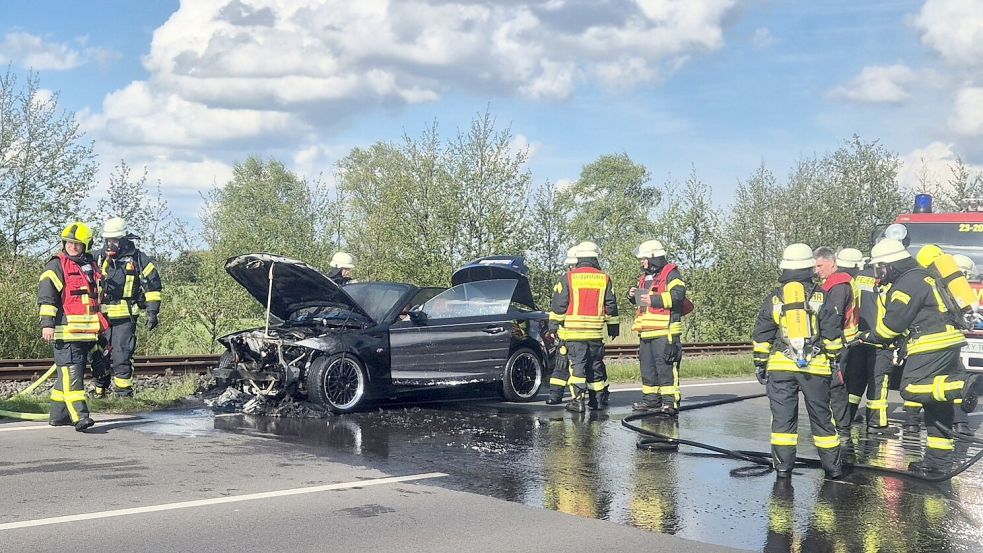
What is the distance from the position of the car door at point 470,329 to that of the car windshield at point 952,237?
732 centimetres

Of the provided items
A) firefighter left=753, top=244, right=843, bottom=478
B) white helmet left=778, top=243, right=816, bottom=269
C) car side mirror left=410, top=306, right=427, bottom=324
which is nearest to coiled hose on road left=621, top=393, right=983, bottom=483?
firefighter left=753, top=244, right=843, bottom=478

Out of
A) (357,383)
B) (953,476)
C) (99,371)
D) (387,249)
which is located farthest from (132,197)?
(953,476)

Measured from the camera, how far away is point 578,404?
11867 millimetres

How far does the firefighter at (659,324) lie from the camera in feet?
37.8

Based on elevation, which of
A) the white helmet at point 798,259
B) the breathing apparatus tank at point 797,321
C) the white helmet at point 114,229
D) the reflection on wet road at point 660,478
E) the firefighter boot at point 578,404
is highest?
the white helmet at point 114,229

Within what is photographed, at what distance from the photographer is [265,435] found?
967cm

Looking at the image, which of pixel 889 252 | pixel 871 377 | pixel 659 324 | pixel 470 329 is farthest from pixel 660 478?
pixel 470 329

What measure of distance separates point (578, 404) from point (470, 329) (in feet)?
5.23

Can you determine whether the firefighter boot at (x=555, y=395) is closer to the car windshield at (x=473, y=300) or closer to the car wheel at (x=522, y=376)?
the car wheel at (x=522, y=376)

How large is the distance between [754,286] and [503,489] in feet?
75.9

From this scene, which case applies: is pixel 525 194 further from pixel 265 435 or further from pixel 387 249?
pixel 265 435

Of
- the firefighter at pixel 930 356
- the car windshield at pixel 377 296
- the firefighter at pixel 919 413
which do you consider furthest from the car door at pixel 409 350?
the firefighter at pixel 930 356

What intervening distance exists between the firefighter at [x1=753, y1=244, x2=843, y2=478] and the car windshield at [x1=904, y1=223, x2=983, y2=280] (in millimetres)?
8752

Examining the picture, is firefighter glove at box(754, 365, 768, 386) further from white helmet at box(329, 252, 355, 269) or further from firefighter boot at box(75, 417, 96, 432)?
white helmet at box(329, 252, 355, 269)
